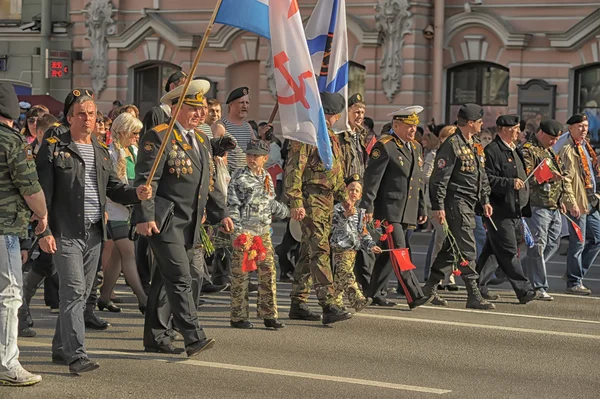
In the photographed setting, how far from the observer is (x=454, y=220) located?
42.2 feet

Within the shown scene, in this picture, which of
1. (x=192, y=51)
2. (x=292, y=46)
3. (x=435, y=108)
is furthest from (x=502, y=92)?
(x=292, y=46)

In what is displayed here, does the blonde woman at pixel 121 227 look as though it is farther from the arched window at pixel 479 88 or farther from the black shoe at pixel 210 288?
the arched window at pixel 479 88

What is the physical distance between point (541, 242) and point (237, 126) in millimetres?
3250

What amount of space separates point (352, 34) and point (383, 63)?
932 mm

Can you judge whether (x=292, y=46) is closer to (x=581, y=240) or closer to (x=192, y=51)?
(x=581, y=240)

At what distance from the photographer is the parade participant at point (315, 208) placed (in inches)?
445

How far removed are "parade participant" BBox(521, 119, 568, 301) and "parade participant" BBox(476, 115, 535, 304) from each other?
231mm

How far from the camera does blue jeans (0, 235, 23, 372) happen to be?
27.7 ft

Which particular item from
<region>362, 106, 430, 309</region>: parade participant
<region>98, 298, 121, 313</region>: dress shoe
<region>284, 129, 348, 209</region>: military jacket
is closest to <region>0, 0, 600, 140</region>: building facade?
<region>362, 106, 430, 309</region>: parade participant

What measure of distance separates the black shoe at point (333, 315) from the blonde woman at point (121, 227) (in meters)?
1.72

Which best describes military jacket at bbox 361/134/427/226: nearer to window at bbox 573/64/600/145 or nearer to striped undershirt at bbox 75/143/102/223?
striped undershirt at bbox 75/143/102/223

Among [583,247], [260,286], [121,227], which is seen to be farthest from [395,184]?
[583,247]

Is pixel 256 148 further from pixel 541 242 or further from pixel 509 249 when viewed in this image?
pixel 541 242

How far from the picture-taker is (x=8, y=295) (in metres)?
8.49
